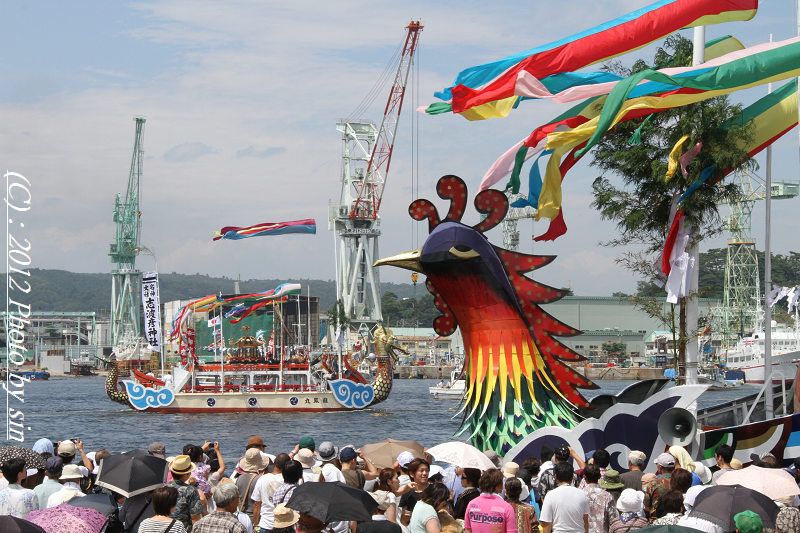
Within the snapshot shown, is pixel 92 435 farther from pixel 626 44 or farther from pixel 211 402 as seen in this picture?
pixel 626 44

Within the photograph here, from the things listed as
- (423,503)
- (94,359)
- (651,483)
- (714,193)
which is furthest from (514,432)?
(94,359)

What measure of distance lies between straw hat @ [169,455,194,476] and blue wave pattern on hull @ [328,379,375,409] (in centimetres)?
5749

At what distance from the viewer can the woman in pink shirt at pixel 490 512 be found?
34.5 feet

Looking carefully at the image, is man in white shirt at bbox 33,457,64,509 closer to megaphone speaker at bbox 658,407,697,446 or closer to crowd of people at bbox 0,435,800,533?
crowd of people at bbox 0,435,800,533

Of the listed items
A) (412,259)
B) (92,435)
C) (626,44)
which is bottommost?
(92,435)

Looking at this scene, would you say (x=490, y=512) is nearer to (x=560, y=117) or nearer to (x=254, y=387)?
(x=560, y=117)

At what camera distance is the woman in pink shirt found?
1051cm

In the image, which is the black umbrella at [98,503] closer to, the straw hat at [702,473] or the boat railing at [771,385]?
the straw hat at [702,473]

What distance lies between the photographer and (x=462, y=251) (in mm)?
22125

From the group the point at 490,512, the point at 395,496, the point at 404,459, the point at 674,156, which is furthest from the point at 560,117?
the point at 490,512

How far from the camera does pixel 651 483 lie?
12539 mm

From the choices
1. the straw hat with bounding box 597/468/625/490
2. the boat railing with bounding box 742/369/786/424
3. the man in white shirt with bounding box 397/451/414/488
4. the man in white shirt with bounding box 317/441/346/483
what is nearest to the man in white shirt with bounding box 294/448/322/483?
the man in white shirt with bounding box 317/441/346/483

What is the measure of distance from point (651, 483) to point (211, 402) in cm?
5635

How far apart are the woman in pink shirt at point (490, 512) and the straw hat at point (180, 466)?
261 cm
